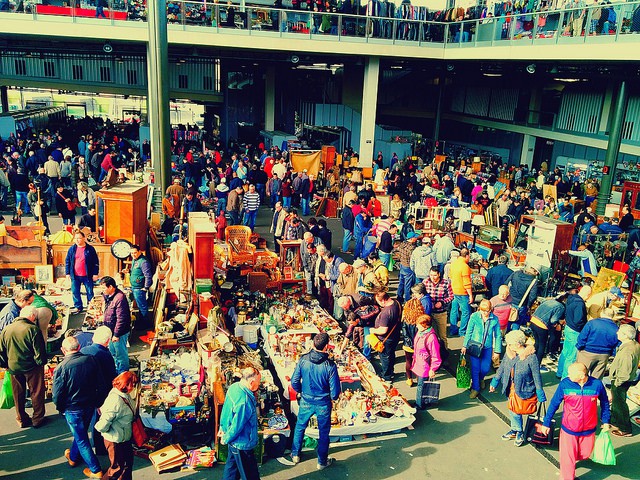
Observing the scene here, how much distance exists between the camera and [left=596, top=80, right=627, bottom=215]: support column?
18.6 meters

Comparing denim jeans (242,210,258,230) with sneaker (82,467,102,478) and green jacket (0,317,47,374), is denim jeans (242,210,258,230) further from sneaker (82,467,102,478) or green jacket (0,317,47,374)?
sneaker (82,467,102,478)

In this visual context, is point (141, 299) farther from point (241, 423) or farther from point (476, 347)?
point (476, 347)

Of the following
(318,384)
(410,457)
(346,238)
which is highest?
(318,384)

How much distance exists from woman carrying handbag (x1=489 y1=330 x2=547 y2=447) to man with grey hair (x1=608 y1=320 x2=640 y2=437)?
120 centimetres

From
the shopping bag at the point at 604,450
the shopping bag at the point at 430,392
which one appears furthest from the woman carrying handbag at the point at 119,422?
the shopping bag at the point at 604,450

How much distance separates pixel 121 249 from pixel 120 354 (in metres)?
3.15

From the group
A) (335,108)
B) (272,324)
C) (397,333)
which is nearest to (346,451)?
(397,333)

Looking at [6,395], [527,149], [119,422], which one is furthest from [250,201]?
[527,149]

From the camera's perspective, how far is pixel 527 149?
28.6 metres

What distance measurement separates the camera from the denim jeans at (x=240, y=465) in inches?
226

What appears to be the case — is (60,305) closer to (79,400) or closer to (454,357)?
(79,400)

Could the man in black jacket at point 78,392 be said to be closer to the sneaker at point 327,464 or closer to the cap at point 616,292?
the sneaker at point 327,464

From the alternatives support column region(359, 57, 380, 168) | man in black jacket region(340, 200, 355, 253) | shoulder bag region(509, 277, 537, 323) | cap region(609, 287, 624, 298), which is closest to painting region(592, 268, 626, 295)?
cap region(609, 287, 624, 298)

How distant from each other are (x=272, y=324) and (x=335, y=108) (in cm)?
2180
